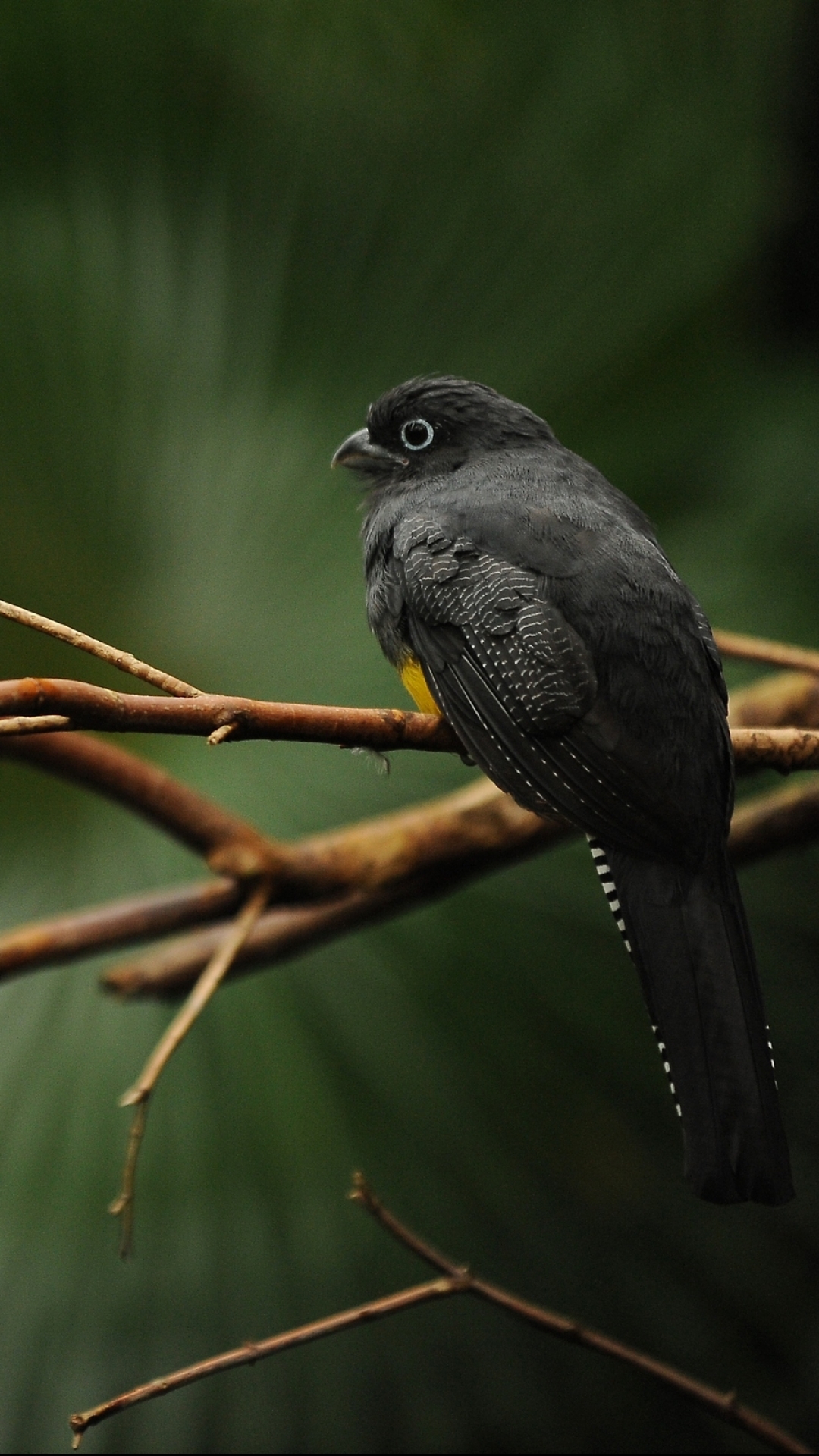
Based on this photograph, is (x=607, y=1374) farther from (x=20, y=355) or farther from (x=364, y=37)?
(x=364, y=37)

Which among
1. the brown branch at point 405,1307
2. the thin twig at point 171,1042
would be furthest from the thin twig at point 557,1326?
the thin twig at point 171,1042

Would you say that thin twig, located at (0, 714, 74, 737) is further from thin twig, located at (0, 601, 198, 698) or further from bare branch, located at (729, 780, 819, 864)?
bare branch, located at (729, 780, 819, 864)

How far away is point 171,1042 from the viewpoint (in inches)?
49.2

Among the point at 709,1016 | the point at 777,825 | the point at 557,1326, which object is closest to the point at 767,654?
the point at 777,825

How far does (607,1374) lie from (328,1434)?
0.47 meters

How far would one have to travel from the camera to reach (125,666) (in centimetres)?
96

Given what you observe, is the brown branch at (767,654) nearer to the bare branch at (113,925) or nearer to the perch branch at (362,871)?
the perch branch at (362,871)

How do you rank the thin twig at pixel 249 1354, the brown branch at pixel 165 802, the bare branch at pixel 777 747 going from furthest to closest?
the brown branch at pixel 165 802 < the bare branch at pixel 777 747 < the thin twig at pixel 249 1354

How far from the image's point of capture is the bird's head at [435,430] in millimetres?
1619

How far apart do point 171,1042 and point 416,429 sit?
892 millimetres

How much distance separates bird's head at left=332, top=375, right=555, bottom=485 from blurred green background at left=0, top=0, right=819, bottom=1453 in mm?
557

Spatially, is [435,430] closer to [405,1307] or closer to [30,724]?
[30,724]

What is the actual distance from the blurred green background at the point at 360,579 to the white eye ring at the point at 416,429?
615mm

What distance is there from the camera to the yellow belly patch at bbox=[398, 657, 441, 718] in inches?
57.5
